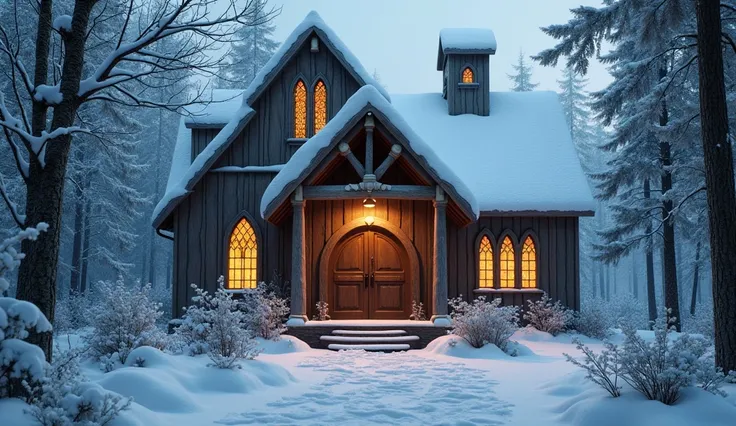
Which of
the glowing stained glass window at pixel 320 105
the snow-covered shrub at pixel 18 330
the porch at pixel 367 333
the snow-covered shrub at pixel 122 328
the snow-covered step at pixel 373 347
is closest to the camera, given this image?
the snow-covered shrub at pixel 18 330

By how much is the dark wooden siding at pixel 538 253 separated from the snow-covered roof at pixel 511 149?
684 millimetres

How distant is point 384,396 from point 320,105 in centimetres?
1004

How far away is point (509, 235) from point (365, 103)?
5.75 metres

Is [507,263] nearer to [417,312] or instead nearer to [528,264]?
[528,264]

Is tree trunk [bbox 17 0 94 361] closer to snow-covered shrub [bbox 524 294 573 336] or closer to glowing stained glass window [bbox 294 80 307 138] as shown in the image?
glowing stained glass window [bbox 294 80 307 138]

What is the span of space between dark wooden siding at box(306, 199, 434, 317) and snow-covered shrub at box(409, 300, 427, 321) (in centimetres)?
91

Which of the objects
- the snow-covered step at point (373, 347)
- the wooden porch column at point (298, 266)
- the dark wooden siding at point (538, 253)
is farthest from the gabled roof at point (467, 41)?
the snow-covered step at point (373, 347)

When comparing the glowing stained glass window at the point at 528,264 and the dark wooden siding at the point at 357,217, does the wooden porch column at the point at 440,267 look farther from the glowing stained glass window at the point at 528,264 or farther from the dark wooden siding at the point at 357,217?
the glowing stained glass window at the point at 528,264

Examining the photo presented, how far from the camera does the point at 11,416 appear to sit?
4.46m

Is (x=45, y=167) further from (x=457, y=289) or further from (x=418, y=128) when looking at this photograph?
(x=418, y=128)

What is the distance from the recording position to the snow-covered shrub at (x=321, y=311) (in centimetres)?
1417

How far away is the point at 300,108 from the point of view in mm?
16047

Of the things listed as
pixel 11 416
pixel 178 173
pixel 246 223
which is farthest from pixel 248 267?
pixel 11 416

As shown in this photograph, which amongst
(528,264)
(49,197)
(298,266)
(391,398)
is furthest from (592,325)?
(49,197)
